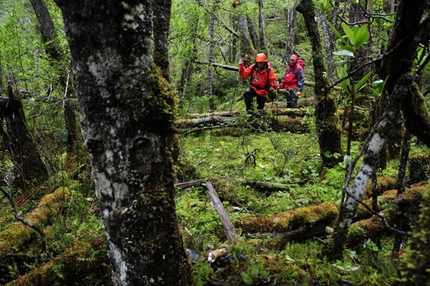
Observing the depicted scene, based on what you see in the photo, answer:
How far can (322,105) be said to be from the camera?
225 inches

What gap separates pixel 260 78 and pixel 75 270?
7.50 m

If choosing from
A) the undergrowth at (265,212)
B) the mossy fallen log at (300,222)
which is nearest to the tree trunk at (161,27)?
the undergrowth at (265,212)

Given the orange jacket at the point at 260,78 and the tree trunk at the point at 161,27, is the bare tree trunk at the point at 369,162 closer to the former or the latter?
the tree trunk at the point at 161,27

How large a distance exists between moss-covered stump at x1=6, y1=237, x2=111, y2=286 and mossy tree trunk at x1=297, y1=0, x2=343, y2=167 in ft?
14.1

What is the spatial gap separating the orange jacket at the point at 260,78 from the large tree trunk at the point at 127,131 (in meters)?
7.45

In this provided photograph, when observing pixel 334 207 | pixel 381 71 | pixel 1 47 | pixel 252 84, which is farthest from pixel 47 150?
pixel 1 47

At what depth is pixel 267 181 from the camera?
227 inches

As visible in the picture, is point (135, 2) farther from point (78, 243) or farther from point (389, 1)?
point (389, 1)

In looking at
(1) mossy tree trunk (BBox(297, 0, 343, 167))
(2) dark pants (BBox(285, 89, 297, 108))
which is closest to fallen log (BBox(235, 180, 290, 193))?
(1) mossy tree trunk (BBox(297, 0, 343, 167))

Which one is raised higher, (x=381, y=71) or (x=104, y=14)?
(x=104, y=14)

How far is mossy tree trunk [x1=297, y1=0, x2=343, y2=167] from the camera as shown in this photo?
525 cm

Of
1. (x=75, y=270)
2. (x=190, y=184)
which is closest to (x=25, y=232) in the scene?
(x=75, y=270)

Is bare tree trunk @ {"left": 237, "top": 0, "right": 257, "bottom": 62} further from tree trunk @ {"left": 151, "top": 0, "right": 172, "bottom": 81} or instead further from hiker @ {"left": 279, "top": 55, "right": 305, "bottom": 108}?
tree trunk @ {"left": 151, "top": 0, "right": 172, "bottom": 81}

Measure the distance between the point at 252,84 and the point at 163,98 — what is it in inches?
303
